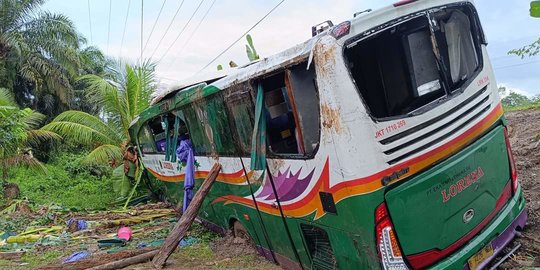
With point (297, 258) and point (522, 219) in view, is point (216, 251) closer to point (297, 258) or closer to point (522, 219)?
point (297, 258)

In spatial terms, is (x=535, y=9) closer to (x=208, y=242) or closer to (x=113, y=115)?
(x=208, y=242)

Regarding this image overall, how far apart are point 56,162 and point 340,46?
2067cm

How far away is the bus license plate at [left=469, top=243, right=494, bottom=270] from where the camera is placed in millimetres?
3661

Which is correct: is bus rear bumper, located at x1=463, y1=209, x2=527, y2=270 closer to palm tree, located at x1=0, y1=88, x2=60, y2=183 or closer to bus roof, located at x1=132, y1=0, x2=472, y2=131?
bus roof, located at x1=132, y1=0, x2=472, y2=131

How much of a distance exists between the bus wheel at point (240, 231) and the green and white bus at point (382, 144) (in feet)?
2.59

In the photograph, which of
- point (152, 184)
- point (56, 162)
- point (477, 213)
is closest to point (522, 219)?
point (477, 213)

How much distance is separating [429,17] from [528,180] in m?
3.92

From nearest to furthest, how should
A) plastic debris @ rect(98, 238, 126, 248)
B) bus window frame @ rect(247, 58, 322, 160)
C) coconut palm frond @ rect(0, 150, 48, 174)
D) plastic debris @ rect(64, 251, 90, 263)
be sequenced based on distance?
bus window frame @ rect(247, 58, 322, 160), plastic debris @ rect(64, 251, 90, 263), plastic debris @ rect(98, 238, 126, 248), coconut palm frond @ rect(0, 150, 48, 174)

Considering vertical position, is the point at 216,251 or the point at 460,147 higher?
the point at 460,147

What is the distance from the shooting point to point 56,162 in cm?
2095

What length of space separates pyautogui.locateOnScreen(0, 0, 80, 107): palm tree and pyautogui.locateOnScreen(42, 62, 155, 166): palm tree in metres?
8.98

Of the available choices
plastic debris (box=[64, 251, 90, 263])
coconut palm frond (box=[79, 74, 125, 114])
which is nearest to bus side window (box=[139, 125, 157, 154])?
coconut palm frond (box=[79, 74, 125, 114])

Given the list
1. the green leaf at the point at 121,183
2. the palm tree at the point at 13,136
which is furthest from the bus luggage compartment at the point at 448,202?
the green leaf at the point at 121,183

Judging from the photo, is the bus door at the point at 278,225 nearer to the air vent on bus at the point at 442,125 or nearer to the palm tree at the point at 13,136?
the air vent on bus at the point at 442,125
